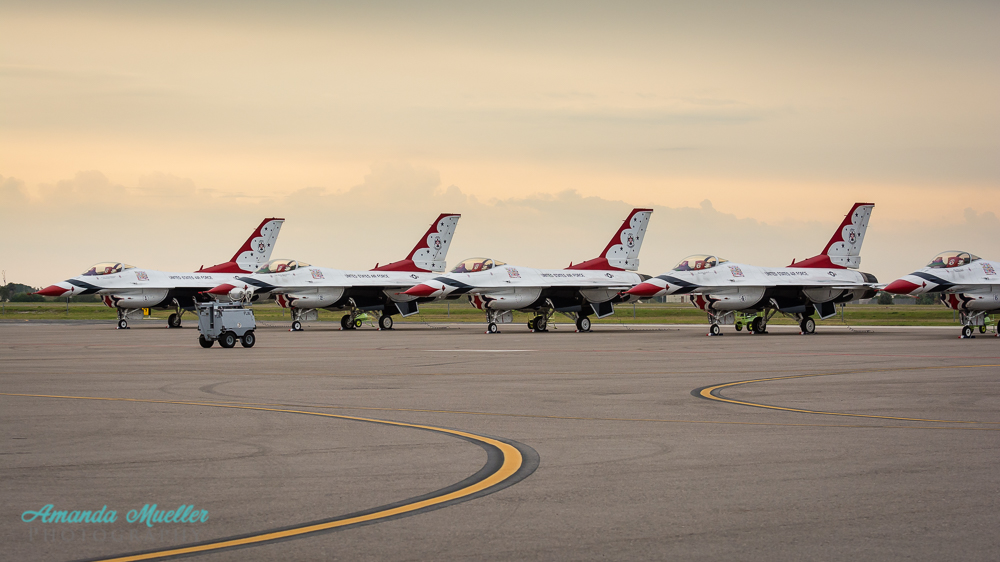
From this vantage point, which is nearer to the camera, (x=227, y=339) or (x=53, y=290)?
(x=227, y=339)

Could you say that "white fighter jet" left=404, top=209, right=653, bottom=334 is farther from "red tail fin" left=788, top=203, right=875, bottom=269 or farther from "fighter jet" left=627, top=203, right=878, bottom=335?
"red tail fin" left=788, top=203, right=875, bottom=269

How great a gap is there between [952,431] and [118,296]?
46238 mm

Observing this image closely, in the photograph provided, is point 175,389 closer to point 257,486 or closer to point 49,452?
point 49,452

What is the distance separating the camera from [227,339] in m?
30.0

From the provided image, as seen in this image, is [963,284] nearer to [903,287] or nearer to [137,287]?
[903,287]

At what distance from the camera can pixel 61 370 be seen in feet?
65.7

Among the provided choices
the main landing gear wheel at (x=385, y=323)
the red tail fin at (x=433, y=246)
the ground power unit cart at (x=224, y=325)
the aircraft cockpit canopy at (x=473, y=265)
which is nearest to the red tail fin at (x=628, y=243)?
the aircraft cockpit canopy at (x=473, y=265)

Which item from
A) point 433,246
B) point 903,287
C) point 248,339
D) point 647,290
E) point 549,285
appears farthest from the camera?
point 433,246

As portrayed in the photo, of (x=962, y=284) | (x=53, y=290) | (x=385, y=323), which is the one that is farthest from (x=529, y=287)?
(x=53, y=290)

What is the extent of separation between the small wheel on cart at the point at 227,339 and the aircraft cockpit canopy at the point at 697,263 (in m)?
19.4

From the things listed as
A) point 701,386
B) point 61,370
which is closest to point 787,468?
point 701,386

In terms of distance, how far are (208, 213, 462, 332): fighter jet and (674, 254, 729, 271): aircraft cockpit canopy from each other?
45.1ft

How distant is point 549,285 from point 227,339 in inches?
732

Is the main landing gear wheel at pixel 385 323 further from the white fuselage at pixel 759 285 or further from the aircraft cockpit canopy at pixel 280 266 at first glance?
the white fuselage at pixel 759 285
